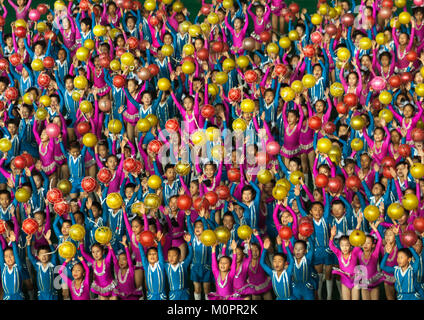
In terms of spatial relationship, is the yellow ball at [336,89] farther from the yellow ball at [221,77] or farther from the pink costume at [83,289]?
the pink costume at [83,289]

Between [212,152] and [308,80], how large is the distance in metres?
1.88

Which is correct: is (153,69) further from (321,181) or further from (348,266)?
(348,266)

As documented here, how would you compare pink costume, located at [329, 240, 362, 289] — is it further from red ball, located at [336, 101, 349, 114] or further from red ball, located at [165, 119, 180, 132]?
red ball, located at [165, 119, 180, 132]

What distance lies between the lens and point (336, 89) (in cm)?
865

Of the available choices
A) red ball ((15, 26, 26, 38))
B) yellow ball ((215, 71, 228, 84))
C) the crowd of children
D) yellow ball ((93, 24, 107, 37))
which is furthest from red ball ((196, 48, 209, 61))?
red ball ((15, 26, 26, 38))

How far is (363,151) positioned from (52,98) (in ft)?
13.6

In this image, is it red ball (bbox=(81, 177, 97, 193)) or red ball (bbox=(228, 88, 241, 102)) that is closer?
red ball (bbox=(81, 177, 97, 193))

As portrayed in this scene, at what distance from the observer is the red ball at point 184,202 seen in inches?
279

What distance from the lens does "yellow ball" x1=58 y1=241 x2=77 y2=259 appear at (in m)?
6.53

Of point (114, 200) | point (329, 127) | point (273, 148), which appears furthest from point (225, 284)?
point (329, 127)

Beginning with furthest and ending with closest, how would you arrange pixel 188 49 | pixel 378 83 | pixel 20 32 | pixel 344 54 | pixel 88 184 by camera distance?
pixel 20 32 → pixel 188 49 → pixel 344 54 → pixel 378 83 → pixel 88 184

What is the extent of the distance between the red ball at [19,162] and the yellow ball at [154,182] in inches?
59.2

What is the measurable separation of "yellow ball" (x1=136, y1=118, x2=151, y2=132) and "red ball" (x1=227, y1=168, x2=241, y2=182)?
142 cm

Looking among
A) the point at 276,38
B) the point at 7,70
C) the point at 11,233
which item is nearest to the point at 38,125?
the point at 7,70
